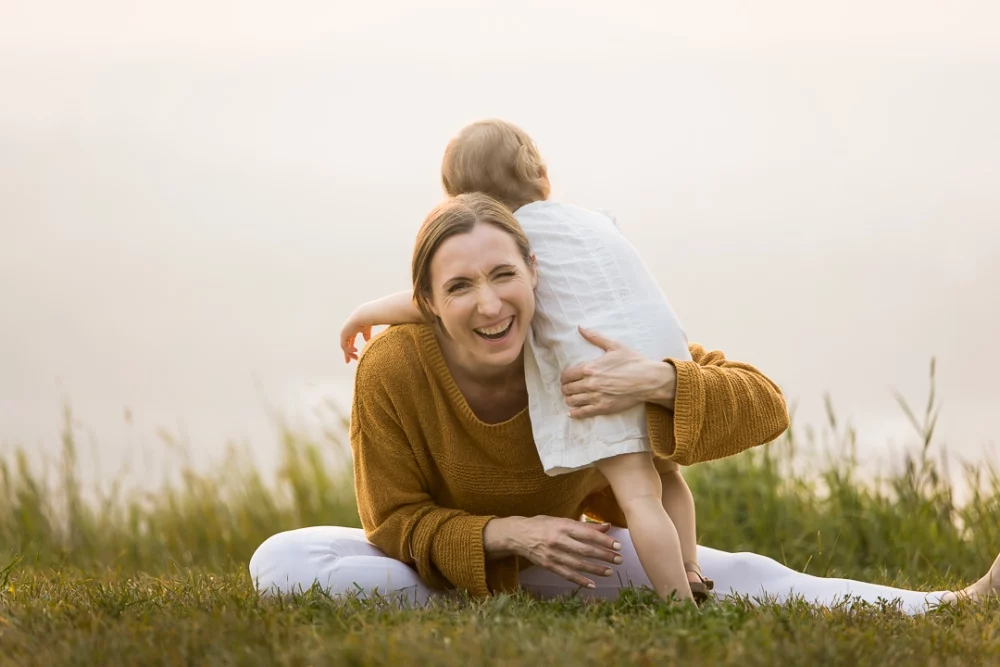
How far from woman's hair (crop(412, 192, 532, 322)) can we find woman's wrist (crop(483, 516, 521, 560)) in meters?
0.78

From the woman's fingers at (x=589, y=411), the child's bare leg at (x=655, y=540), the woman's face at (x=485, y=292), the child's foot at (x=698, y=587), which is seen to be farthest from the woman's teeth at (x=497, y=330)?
the child's foot at (x=698, y=587)

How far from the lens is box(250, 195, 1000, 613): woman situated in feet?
11.2

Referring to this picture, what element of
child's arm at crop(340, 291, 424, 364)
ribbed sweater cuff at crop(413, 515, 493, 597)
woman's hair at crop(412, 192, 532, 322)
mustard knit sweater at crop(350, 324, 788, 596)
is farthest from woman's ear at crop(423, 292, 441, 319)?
ribbed sweater cuff at crop(413, 515, 493, 597)

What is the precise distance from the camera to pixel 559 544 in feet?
11.3

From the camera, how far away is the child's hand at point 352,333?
159 inches

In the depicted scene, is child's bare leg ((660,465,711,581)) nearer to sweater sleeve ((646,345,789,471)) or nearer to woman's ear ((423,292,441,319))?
sweater sleeve ((646,345,789,471))

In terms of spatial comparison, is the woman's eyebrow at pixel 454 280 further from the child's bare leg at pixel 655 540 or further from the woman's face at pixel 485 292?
the child's bare leg at pixel 655 540

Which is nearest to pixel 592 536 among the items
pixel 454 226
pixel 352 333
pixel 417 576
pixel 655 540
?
pixel 655 540

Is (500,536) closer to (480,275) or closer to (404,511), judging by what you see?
(404,511)

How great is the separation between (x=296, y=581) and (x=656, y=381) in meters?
1.43

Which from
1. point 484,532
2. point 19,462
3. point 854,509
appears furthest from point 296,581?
point 19,462

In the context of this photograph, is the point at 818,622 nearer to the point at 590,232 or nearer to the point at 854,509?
the point at 590,232

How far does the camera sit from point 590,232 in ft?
12.0

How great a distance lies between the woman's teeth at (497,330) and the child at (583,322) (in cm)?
17
